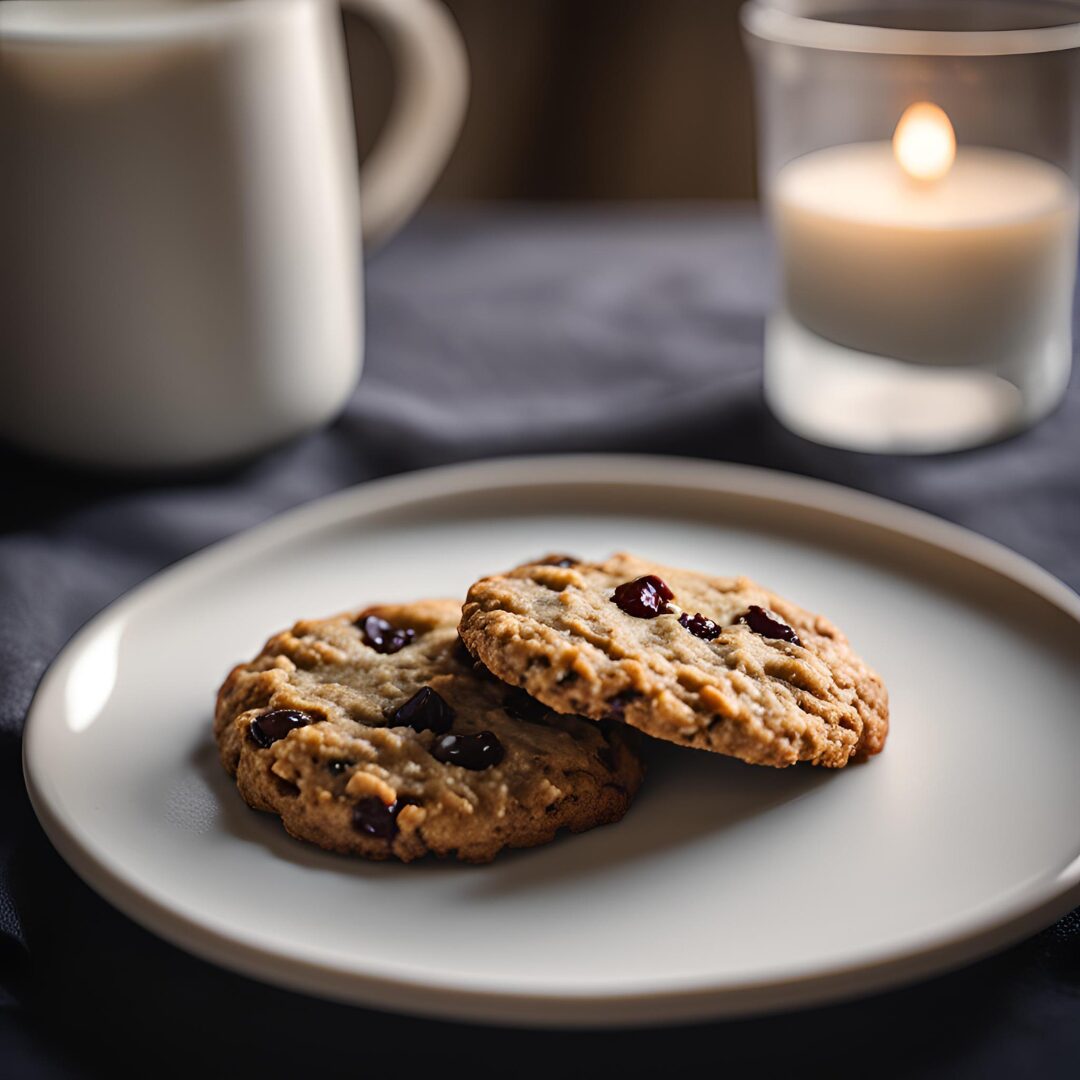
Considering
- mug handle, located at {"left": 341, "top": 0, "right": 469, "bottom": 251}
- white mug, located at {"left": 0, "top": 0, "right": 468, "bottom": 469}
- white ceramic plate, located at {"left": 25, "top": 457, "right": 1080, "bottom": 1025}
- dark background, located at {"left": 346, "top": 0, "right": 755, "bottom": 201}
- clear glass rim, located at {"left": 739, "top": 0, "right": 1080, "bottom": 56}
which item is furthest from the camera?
dark background, located at {"left": 346, "top": 0, "right": 755, "bottom": 201}

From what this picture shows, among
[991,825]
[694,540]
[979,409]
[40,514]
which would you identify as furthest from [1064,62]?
[40,514]

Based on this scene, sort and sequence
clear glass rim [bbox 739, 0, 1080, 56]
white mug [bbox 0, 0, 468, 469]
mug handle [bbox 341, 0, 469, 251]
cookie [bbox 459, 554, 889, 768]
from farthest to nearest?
mug handle [bbox 341, 0, 469, 251] → clear glass rim [bbox 739, 0, 1080, 56] → white mug [bbox 0, 0, 468, 469] → cookie [bbox 459, 554, 889, 768]

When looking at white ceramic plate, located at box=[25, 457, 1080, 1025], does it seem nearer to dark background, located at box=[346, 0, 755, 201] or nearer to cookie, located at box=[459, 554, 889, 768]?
cookie, located at box=[459, 554, 889, 768]

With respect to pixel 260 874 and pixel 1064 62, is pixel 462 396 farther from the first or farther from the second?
pixel 260 874

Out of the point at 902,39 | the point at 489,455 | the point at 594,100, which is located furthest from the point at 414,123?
the point at 594,100

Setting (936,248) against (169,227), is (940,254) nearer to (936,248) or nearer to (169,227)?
(936,248)

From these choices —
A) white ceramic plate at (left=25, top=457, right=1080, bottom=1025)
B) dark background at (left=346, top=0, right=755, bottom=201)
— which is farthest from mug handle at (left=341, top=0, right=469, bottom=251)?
dark background at (left=346, top=0, right=755, bottom=201)
